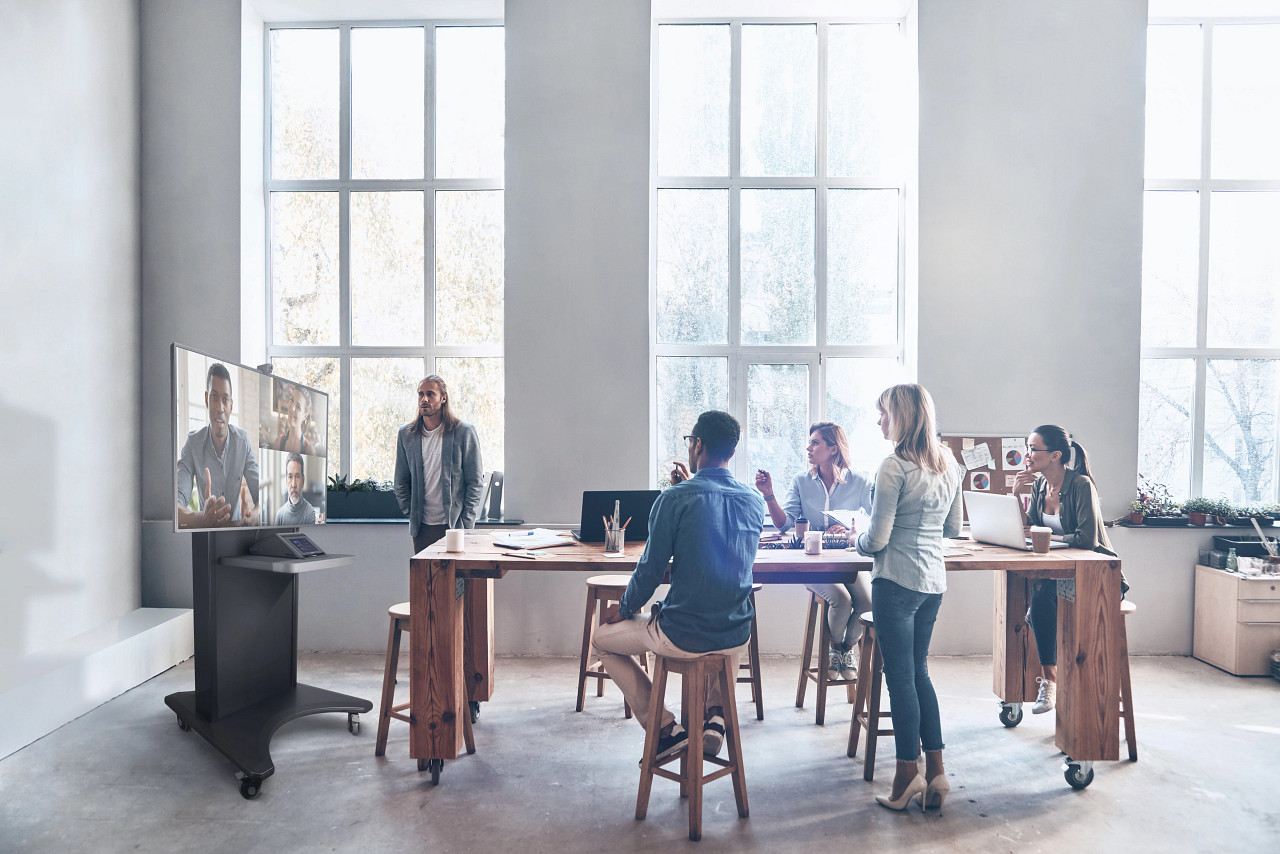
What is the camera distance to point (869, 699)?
3.04 metres

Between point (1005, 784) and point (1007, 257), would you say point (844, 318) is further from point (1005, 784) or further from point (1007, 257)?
point (1005, 784)

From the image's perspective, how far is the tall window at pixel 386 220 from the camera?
521 centimetres

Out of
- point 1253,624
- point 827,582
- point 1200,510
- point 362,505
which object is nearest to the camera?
point 827,582

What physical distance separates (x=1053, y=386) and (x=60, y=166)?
627 cm

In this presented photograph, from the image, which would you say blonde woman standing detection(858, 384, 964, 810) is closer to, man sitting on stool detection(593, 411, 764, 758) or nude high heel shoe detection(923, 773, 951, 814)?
nude high heel shoe detection(923, 773, 951, 814)

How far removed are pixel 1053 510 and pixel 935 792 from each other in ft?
5.35

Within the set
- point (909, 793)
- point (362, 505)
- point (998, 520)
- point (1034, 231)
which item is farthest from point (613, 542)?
point (1034, 231)

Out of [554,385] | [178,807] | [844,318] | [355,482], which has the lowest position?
[178,807]

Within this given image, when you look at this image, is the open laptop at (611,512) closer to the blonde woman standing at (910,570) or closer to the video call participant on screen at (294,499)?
the blonde woman standing at (910,570)

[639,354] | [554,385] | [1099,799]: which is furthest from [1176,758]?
[554,385]

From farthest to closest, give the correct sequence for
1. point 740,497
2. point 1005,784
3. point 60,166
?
point 60,166, point 1005,784, point 740,497

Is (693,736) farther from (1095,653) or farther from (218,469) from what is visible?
(218,469)

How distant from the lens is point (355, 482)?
505cm

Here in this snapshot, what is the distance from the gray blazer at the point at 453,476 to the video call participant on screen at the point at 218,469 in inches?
33.5
